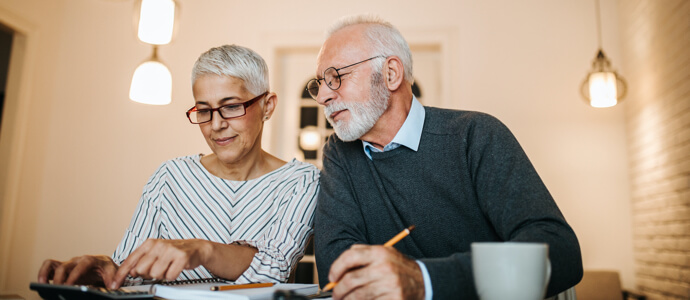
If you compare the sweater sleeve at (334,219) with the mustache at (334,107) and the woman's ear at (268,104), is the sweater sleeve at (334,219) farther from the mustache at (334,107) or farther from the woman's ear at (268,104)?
the woman's ear at (268,104)

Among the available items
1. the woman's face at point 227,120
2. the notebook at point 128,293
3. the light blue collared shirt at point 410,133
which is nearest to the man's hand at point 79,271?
the notebook at point 128,293

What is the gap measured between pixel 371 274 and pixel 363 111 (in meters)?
0.65

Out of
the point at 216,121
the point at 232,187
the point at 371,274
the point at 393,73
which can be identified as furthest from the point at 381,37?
the point at 371,274

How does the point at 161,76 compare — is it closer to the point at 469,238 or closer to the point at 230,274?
the point at 230,274

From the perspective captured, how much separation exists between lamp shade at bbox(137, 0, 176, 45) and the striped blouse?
3.08ft

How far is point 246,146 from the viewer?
59.0 inches

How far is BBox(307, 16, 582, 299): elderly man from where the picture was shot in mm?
910

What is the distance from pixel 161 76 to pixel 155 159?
145cm

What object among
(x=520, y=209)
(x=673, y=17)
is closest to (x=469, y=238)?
(x=520, y=209)

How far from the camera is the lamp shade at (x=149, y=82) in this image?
252 cm

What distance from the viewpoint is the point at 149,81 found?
2520 mm

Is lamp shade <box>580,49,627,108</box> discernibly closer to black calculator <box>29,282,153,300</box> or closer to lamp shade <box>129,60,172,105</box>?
lamp shade <box>129,60,172,105</box>

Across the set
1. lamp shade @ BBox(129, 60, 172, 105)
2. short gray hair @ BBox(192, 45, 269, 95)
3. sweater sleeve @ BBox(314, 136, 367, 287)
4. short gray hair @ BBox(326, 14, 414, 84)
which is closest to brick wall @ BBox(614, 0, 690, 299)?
short gray hair @ BBox(326, 14, 414, 84)

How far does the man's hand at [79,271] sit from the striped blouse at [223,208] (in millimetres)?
215
